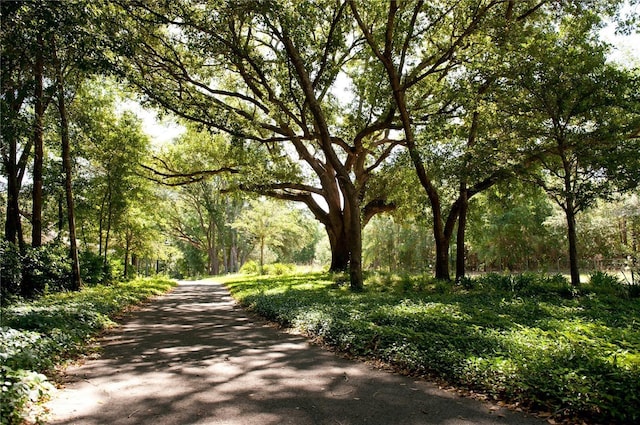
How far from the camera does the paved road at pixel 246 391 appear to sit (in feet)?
12.2

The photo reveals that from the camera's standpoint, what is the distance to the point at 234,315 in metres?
11.1

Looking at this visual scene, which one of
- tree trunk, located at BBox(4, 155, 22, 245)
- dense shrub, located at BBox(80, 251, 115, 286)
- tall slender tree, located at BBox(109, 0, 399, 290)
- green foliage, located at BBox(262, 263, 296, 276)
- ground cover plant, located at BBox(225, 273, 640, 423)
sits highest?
tall slender tree, located at BBox(109, 0, 399, 290)

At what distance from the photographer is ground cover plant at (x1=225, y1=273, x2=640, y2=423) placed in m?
3.67

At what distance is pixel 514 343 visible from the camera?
4.99 m

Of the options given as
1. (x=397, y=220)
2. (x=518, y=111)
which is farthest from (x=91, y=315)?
(x=397, y=220)

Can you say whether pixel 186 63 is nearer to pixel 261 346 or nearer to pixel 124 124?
pixel 124 124

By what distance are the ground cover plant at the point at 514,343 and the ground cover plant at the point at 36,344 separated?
3871 mm

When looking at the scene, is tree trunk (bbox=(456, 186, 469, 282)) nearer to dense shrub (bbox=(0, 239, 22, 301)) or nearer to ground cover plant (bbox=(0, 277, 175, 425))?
ground cover plant (bbox=(0, 277, 175, 425))

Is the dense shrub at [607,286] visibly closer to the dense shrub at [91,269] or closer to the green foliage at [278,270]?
the dense shrub at [91,269]

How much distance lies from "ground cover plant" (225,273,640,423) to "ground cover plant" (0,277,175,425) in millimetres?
3871

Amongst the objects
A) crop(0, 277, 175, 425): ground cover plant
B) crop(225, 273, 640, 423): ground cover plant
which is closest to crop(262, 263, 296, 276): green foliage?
crop(225, 273, 640, 423): ground cover plant

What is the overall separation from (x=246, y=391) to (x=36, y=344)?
9.91 feet

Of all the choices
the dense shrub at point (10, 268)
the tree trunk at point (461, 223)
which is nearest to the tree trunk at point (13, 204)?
the dense shrub at point (10, 268)

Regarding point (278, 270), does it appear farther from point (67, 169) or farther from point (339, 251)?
point (67, 169)
